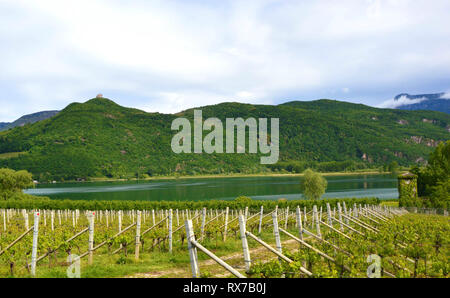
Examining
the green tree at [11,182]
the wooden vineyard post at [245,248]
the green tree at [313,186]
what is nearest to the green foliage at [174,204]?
the green tree at [11,182]

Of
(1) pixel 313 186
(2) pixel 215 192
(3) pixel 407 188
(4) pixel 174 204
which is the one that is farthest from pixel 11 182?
(3) pixel 407 188

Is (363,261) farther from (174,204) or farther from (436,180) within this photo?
(436,180)

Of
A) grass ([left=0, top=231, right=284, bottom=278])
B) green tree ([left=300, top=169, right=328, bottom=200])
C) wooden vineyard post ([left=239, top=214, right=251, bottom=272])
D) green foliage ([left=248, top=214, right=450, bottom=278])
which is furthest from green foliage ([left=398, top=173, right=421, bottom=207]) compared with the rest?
wooden vineyard post ([left=239, top=214, right=251, bottom=272])

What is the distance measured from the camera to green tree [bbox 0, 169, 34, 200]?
2403 inches

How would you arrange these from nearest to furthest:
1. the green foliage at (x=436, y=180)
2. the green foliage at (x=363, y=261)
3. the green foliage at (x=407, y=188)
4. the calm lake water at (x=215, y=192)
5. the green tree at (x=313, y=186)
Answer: the green foliage at (x=363, y=261) < the green foliage at (x=436, y=180) < the green foliage at (x=407, y=188) < the green tree at (x=313, y=186) < the calm lake water at (x=215, y=192)

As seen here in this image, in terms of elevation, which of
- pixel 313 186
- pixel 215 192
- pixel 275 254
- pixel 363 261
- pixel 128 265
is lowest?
pixel 215 192

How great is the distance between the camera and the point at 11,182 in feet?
204

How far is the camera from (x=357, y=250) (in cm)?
983

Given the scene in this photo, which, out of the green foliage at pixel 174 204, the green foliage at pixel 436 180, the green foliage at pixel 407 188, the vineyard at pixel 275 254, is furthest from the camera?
the green foliage at pixel 407 188

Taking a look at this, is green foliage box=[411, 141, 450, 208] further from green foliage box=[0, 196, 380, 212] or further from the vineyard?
the vineyard

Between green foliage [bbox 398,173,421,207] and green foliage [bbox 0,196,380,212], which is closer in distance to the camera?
green foliage [bbox 0,196,380,212]

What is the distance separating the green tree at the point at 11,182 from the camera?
200ft

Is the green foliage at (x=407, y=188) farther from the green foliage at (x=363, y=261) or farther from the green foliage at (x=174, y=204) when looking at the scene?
the green foliage at (x=363, y=261)
